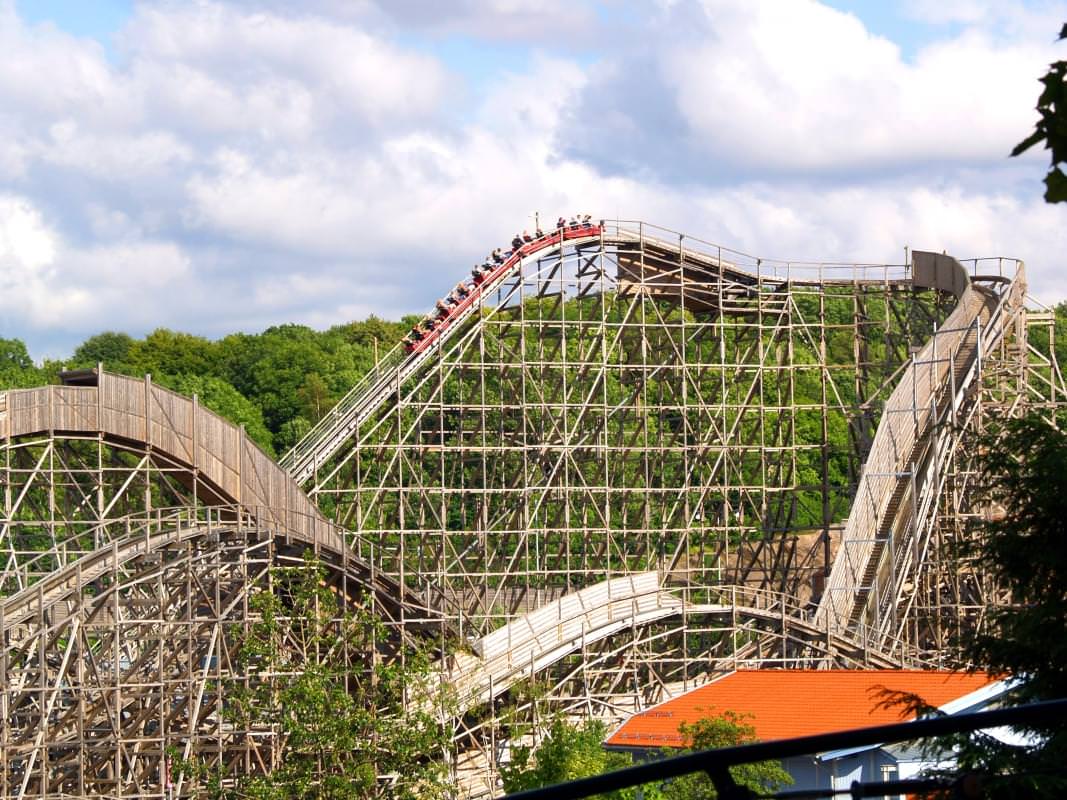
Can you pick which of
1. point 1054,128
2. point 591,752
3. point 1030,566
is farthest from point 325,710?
point 1054,128

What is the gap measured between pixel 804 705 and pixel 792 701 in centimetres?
32

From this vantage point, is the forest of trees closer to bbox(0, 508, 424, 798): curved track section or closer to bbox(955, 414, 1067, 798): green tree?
bbox(0, 508, 424, 798): curved track section

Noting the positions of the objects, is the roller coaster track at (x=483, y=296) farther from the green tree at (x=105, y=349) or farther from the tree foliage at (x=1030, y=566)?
the green tree at (x=105, y=349)

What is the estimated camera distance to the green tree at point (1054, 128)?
15.9ft

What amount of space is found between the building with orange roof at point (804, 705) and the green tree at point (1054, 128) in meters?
16.4

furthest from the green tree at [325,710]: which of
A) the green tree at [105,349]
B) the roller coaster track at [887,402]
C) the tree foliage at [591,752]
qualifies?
the green tree at [105,349]

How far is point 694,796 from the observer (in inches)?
708

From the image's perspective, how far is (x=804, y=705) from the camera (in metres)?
23.9

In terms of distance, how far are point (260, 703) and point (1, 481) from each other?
5288mm

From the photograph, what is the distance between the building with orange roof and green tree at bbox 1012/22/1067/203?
16.4 meters

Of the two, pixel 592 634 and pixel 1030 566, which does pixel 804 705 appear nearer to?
pixel 592 634

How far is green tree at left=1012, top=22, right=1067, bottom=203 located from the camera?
484 cm

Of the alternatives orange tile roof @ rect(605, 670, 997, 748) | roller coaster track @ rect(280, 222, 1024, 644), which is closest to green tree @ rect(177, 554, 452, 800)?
orange tile roof @ rect(605, 670, 997, 748)

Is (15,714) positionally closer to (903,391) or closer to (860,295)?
(903,391)
